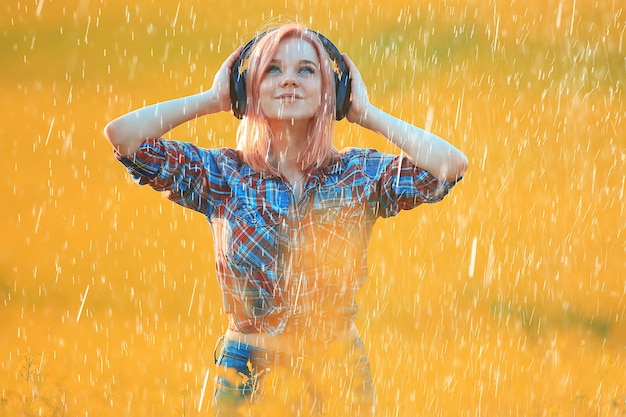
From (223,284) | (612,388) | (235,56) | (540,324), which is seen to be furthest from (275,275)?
(540,324)

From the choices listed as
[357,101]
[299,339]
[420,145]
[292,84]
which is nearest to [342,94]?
[357,101]

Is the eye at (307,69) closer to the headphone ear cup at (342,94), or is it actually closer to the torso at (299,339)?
the headphone ear cup at (342,94)

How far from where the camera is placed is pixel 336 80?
4199 mm

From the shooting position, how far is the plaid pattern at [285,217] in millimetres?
3982

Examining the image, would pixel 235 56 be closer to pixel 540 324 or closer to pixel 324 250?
pixel 324 250

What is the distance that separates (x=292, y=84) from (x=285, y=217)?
1.61 feet

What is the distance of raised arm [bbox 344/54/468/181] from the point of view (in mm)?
4055

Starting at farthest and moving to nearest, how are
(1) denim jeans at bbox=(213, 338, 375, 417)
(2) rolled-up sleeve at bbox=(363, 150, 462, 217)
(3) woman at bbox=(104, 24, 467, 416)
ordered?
(2) rolled-up sleeve at bbox=(363, 150, 462, 217), (3) woman at bbox=(104, 24, 467, 416), (1) denim jeans at bbox=(213, 338, 375, 417)

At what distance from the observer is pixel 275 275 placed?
398 centimetres

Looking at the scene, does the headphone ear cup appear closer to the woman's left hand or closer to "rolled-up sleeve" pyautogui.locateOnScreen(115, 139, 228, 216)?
the woman's left hand

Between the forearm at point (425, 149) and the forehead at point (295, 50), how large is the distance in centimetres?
34

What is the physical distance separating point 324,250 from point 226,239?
14.2 inches

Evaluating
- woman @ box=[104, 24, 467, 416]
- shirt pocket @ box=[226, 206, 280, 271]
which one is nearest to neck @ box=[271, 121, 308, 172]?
woman @ box=[104, 24, 467, 416]

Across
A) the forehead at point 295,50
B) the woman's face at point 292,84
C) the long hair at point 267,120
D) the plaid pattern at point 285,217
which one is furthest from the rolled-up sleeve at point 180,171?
the forehead at point 295,50
